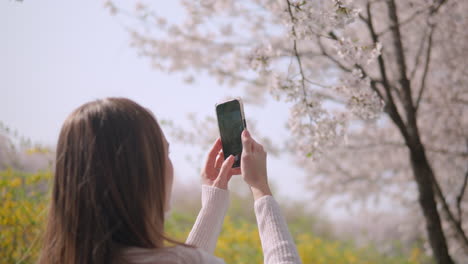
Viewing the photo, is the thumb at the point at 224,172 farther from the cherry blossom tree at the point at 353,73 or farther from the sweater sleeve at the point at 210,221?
the cherry blossom tree at the point at 353,73

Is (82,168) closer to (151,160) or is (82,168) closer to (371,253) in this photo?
(151,160)

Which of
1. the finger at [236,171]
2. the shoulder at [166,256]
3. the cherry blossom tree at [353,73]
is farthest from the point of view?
the cherry blossom tree at [353,73]

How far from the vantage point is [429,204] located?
1.94 metres

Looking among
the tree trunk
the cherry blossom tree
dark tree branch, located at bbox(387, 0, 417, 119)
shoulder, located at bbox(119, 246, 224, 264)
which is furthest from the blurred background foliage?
dark tree branch, located at bbox(387, 0, 417, 119)

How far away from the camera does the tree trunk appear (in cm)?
193

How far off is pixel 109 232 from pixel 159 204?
0.12 m

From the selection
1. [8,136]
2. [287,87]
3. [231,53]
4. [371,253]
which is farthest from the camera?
[371,253]

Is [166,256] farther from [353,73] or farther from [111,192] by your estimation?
[353,73]

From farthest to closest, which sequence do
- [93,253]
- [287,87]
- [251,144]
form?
[287,87] < [251,144] < [93,253]

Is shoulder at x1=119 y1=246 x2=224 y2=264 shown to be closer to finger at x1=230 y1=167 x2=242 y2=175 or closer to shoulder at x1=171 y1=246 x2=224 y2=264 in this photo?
shoulder at x1=171 y1=246 x2=224 y2=264

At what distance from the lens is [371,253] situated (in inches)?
194


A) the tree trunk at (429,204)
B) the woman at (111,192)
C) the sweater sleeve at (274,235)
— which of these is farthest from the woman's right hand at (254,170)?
the tree trunk at (429,204)

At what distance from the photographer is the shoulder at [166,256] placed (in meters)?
0.73

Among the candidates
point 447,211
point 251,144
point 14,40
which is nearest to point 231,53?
point 14,40
